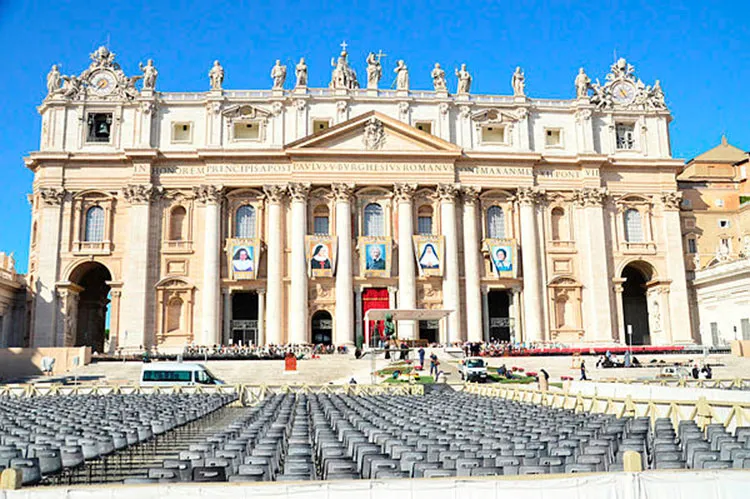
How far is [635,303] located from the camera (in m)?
67.6

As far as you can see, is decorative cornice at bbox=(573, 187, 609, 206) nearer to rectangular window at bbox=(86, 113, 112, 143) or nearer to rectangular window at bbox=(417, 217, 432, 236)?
rectangular window at bbox=(417, 217, 432, 236)

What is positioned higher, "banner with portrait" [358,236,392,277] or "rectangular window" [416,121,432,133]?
"rectangular window" [416,121,432,133]

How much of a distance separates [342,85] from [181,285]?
22376mm

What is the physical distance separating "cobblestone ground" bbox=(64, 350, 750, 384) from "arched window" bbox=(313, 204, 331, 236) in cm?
1386

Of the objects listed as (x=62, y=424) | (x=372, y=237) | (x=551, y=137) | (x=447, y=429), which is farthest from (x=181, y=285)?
(x=447, y=429)

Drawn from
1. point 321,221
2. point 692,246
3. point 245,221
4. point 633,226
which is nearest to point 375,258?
point 321,221

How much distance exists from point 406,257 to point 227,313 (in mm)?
15640

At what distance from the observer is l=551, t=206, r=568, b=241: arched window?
207 feet

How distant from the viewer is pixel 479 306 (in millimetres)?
59656

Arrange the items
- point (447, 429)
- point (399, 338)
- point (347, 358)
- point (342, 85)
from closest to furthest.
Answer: point (447, 429), point (347, 358), point (399, 338), point (342, 85)

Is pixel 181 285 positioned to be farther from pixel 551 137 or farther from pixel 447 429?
pixel 447 429

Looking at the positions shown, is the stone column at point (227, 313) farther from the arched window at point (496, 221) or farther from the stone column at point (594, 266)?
the stone column at point (594, 266)

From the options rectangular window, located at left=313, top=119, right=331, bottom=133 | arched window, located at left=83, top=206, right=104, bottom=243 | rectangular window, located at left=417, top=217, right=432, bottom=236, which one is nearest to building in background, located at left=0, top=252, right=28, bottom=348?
arched window, located at left=83, top=206, right=104, bottom=243

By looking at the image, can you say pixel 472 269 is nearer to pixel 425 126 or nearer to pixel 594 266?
pixel 594 266
